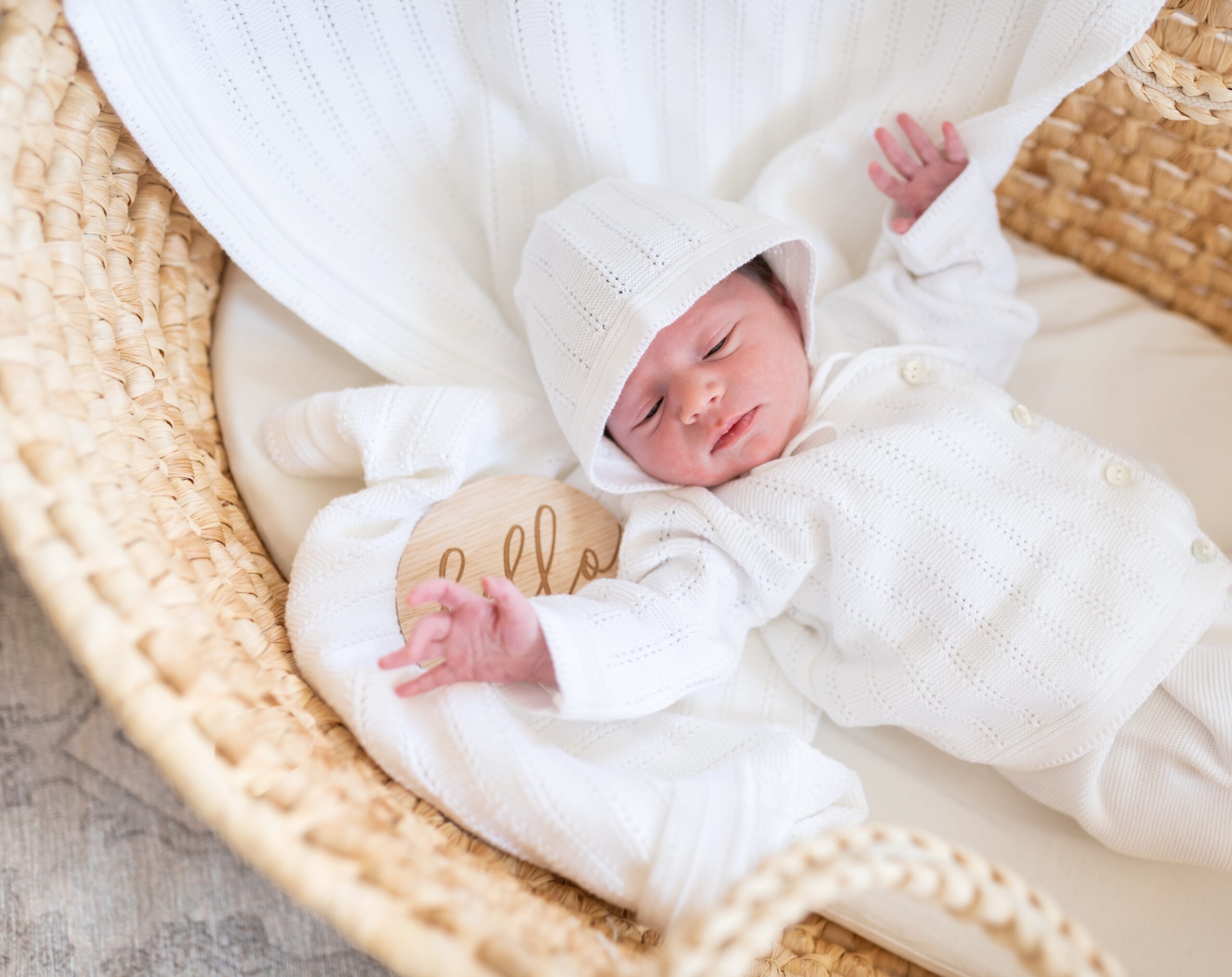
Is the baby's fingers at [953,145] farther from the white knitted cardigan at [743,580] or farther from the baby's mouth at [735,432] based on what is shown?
the baby's mouth at [735,432]

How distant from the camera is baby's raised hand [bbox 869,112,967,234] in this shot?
3.58 feet

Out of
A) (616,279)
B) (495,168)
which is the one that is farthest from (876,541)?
(495,168)

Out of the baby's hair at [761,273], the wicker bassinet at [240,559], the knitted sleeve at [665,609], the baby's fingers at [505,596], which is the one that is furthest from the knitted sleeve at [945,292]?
the baby's fingers at [505,596]

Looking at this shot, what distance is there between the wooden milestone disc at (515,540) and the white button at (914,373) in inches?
14.6

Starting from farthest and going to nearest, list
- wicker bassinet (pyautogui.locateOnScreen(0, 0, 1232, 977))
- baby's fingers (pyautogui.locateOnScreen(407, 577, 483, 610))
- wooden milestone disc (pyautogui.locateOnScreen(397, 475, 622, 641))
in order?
wooden milestone disc (pyautogui.locateOnScreen(397, 475, 622, 641)) < baby's fingers (pyautogui.locateOnScreen(407, 577, 483, 610)) < wicker bassinet (pyautogui.locateOnScreen(0, 0, 1232, 977))

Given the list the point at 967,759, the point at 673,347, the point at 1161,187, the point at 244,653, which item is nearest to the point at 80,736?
the point at 244,653

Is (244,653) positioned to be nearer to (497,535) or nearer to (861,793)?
(497,535)

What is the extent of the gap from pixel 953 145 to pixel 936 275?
15 cm

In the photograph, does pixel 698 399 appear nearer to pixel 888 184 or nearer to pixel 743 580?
pixel 743 580

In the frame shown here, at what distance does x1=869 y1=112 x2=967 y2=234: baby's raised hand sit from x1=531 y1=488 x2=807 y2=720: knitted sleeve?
17.1 inches

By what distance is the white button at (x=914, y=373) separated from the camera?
1053 mm

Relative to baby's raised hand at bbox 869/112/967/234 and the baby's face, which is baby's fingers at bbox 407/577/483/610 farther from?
baby's raised hand at bbox 869/112/967/234

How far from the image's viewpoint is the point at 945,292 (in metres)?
1.11

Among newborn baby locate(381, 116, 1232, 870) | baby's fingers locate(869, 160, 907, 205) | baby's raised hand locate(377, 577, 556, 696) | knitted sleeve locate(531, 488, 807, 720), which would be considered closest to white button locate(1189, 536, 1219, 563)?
newborn baby locate(381, 116, 1232, 870)
